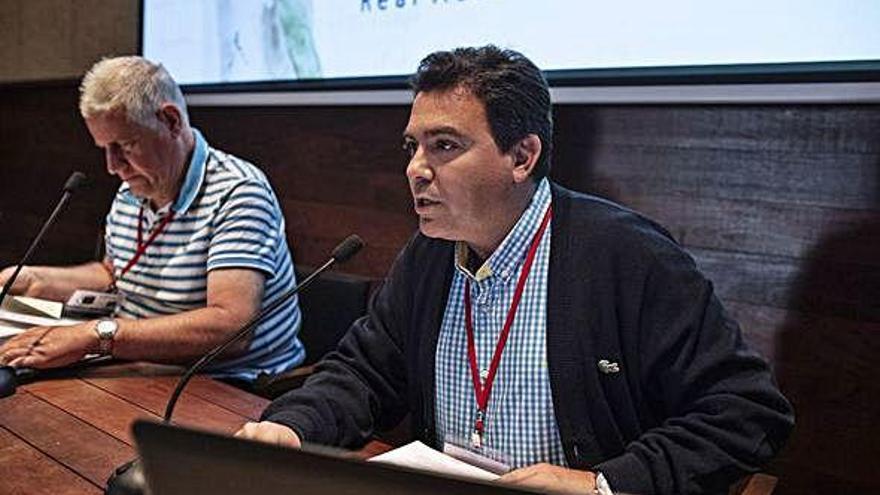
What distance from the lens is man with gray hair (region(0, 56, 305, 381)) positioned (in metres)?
1.71

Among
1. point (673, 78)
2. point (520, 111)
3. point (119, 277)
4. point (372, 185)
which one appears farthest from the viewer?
point (372, 185)

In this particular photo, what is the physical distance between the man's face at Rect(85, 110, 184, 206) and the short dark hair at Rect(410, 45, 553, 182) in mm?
878

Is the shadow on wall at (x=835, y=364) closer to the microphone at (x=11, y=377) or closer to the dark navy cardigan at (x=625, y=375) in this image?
the dark navy cardigan at (x=625, y=375)

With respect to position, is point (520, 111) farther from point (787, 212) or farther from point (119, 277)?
point (119, 277)

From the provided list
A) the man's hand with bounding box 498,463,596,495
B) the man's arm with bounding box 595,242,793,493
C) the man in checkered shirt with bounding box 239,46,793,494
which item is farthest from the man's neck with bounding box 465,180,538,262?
the man's hand with bounding box 498,463,596,495

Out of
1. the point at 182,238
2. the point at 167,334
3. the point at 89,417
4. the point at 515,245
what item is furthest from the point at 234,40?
the point at 515,245

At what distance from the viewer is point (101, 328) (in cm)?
162

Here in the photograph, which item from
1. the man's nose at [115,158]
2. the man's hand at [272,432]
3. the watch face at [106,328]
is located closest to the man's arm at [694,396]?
the man's hand at [272,432]

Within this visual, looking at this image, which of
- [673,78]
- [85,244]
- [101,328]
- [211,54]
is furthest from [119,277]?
[85,244]

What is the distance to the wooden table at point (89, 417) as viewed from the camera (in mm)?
1125

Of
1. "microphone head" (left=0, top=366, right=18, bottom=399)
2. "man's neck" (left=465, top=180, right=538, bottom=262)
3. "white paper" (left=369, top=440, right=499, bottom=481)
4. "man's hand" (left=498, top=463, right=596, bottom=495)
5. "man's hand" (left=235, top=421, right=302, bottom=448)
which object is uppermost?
"man's neck" (left=465, top=180, right=538, bottom=262)

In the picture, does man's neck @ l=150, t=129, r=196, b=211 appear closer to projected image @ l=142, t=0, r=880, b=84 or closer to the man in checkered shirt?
projected image @ l=142, t=0, r=880, b=84

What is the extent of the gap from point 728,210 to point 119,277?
1397 millimetres

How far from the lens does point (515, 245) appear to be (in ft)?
4.18
